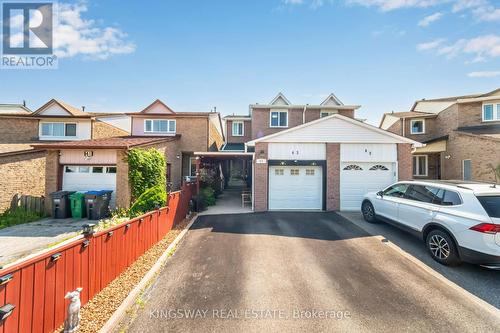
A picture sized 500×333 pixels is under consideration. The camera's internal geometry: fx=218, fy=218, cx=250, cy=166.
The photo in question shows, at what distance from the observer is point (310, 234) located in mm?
7914

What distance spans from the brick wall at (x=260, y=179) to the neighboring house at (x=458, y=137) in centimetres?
1390

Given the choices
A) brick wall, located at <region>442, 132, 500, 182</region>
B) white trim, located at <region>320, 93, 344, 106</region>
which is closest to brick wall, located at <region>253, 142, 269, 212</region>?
white trim, located at <region>320, 93, 344, 106</region>

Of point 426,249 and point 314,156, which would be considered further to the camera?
point 314,156

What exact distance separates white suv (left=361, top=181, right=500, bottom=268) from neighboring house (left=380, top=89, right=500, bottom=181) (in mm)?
12256

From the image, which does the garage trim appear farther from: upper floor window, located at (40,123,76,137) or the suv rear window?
upper floor window, located at (40,123,76,137)

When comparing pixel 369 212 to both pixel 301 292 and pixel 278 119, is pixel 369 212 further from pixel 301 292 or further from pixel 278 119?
pixel 278 119

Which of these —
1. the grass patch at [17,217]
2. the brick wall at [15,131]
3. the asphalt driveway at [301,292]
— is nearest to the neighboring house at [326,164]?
the asphalt driveway at [301,292]

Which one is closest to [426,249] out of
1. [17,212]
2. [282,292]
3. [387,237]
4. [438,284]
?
[387,237]

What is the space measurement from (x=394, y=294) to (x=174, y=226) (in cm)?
752

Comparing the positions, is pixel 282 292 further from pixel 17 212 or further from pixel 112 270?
pixel 17 212

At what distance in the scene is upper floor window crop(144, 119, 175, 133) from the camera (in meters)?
17.8

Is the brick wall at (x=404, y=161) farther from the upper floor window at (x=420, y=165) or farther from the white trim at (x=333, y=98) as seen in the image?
the upper floor window at (x=420, y=165)

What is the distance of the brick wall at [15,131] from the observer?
61.3ft

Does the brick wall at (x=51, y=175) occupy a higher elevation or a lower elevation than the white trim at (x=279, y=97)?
lower
